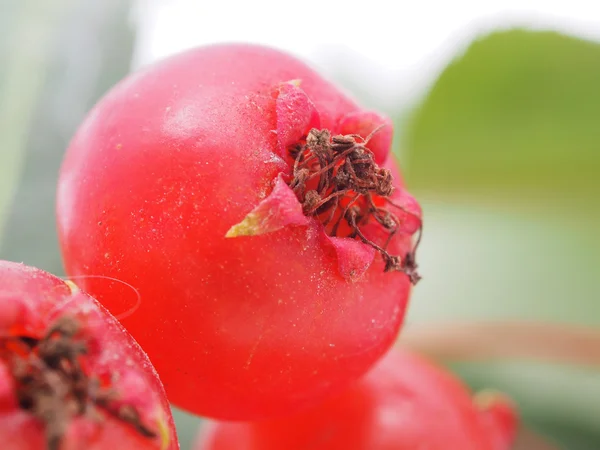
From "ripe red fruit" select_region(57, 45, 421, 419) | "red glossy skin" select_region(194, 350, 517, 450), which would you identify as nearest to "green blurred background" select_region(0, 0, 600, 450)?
"red glossy skin" select_region(194, 350, 517, 450)

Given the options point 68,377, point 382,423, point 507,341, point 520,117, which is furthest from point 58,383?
point 520,117

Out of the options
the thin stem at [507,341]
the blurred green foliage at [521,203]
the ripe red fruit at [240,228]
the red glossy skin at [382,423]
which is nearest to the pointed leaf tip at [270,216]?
the ripe red fruit at [240,228]

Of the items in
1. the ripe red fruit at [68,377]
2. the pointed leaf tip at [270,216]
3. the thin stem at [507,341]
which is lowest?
the thin stem at [507,341]

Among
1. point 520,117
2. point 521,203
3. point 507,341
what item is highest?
point 520,117

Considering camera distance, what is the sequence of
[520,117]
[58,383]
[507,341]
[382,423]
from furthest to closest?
[520,117]
[507,341]
[382,423]
[58,383]

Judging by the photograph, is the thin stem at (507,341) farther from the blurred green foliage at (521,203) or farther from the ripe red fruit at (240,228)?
the ripe red fruit at (240,228)

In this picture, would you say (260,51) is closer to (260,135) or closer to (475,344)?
(260,135)

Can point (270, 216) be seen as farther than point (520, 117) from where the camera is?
No

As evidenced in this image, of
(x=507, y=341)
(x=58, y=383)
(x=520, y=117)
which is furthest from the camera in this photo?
(x=520, y=117)

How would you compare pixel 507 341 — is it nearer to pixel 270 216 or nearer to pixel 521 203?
pixel 521 203
